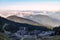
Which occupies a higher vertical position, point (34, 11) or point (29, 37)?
point (34, 11)

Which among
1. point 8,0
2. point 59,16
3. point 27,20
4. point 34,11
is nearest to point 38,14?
point 34,11

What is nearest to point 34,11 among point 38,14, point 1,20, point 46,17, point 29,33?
point 38,14

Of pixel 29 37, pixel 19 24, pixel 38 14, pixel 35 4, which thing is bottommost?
pixel 29 37

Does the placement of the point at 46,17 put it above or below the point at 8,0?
below

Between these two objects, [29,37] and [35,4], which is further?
[35,4]

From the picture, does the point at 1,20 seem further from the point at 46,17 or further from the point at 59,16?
the point at 59,16

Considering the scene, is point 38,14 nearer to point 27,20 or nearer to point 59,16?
point 27,20
